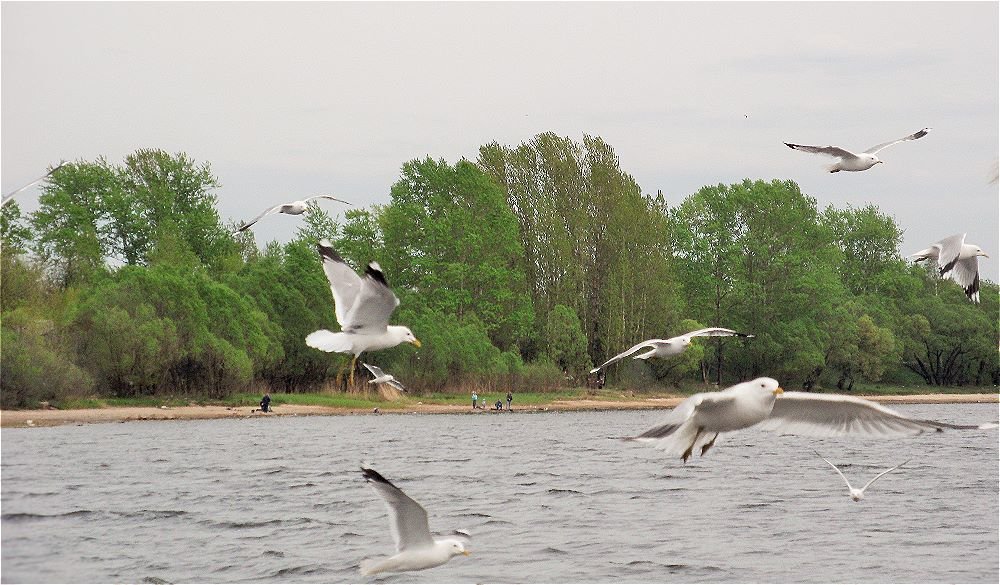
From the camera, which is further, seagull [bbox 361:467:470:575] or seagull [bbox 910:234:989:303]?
seagull [bbox 910:234:989:303]

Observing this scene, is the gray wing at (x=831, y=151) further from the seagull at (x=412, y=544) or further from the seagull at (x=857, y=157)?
the seagull at (x=412, y=544)

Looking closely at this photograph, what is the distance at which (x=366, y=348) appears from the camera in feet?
49.9

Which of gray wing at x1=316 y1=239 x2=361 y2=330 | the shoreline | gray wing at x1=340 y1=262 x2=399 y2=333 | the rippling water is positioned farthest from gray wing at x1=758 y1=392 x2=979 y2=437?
the shoreline

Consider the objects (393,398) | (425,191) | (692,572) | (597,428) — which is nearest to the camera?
(692,572)

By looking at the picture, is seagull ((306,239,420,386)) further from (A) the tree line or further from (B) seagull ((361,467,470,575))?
(A) the tree line

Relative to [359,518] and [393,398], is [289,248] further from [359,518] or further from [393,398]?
[359,518]

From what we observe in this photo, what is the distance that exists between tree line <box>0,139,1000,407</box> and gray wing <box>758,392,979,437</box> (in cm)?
3958

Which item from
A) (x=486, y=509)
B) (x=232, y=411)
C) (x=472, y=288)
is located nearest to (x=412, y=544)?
(x=486, y=509)

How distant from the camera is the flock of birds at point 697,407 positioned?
11.3m

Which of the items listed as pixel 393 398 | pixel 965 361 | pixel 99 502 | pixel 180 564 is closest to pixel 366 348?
pixel 180 564

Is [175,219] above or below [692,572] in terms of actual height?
above

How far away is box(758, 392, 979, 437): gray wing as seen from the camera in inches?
445

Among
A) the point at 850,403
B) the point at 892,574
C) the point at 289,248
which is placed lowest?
the point at 892,574

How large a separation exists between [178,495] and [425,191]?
4352 cm
